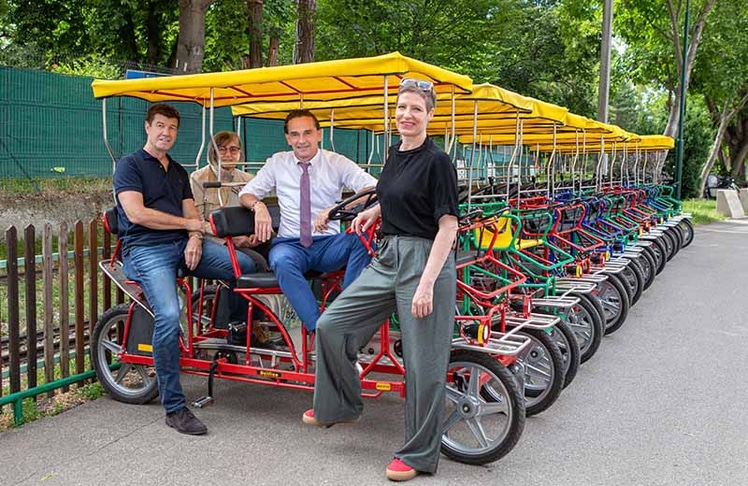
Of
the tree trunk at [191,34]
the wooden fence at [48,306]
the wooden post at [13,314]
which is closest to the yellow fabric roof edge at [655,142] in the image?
the tree trunk at [191,34]

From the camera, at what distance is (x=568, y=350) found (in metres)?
5.84

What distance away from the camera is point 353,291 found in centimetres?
432

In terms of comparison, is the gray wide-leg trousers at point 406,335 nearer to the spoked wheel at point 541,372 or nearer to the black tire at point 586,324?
the spoked wheel at point 541,372

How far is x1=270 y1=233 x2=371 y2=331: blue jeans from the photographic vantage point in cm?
478

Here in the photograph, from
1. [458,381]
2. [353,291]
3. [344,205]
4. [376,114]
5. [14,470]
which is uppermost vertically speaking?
[376,114]

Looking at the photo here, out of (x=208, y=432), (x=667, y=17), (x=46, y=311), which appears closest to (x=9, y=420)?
(x=46, y=311)

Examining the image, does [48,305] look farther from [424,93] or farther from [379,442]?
[424,93]

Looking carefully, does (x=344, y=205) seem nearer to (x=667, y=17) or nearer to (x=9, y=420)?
(x=9, y=420)

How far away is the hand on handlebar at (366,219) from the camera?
4.56 metres

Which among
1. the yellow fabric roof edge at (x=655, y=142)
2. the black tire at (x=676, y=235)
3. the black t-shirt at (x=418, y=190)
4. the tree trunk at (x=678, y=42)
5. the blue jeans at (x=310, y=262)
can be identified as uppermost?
the tree trunk at (x=678, y=42)

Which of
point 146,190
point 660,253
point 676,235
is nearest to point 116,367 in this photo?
point 146,190

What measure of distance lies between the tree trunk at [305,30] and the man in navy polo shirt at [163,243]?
959 cm

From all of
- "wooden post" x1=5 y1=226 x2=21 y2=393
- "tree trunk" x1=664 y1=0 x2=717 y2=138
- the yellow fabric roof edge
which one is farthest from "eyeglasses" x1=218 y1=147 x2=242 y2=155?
"tree trunk" x1=664 y1=0 x2=717 y2=138

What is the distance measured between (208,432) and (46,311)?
147 cm
